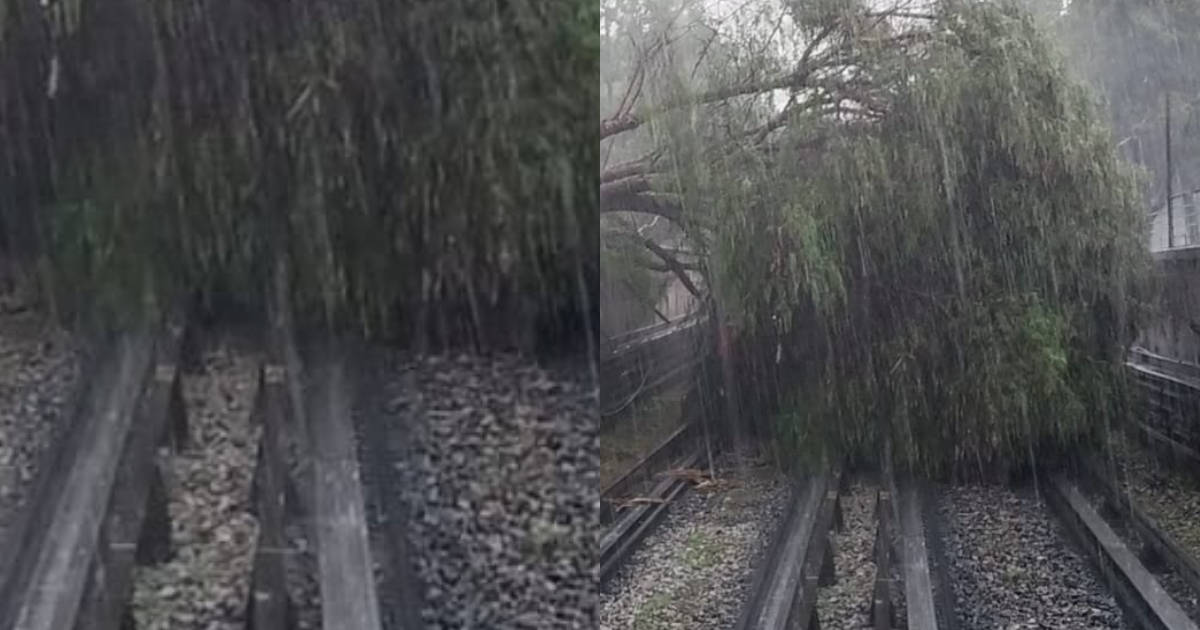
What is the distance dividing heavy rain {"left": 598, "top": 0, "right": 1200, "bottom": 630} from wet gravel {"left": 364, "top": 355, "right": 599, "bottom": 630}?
1.55ft

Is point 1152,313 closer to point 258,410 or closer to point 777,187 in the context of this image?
point 777,187

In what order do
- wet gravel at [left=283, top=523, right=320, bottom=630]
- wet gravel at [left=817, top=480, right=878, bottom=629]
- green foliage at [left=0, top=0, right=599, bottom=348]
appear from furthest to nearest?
green foliage at [left=0, top=0, right=599, bottom=348] → wet gravel at [left=283, top=523, right=320, bottom=630] → wet gravel at [left=817, top=480, right=878, bottom=629]

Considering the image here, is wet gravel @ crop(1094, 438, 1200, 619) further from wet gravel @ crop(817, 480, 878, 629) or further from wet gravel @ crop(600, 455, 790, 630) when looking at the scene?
wet gravel @ crop(600, 455, 790, 630)

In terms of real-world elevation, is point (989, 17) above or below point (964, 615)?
above

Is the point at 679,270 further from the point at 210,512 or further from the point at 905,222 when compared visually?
the point at 210,512

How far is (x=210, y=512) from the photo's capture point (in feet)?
6.40

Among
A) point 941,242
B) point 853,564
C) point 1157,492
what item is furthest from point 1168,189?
point 853,564

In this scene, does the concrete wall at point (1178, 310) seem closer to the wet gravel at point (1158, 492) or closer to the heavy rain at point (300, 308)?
the wet gravel at point (1158, 492)

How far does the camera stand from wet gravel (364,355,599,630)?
6.03 ft

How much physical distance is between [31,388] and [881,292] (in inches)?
71.9

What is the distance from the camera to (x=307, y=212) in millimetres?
2096

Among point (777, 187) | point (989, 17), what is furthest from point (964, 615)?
point (989, 17)

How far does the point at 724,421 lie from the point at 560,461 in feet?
2.09

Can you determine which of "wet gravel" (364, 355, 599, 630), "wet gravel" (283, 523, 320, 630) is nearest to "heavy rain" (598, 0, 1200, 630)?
"wet gravel" (364, 355, 599, 630)
